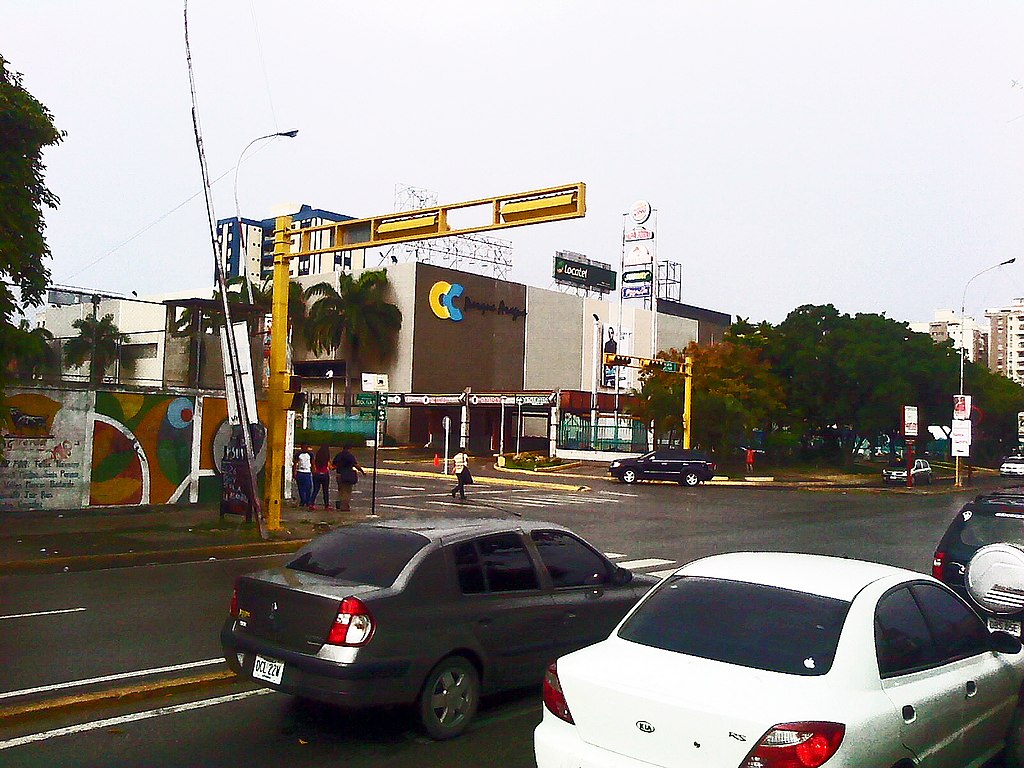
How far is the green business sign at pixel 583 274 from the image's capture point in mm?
83125

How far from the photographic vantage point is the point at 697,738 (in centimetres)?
411

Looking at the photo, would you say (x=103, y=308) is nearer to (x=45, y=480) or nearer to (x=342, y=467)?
(x=45, y=480)

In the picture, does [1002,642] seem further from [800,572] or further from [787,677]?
[787,677]

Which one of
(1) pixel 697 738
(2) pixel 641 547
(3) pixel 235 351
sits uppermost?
(3) pixel 235 351

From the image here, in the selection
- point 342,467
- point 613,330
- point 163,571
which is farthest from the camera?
point 613,330

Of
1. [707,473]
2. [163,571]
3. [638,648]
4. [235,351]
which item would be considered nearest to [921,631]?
[638,648]

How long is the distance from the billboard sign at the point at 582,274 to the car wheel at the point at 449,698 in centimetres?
7697

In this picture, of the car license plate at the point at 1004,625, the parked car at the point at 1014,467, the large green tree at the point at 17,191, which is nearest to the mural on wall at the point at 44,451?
the large green tree at the point at 17,191

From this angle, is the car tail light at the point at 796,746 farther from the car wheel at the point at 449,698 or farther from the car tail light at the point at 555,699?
the car wheel at the point at 449,698

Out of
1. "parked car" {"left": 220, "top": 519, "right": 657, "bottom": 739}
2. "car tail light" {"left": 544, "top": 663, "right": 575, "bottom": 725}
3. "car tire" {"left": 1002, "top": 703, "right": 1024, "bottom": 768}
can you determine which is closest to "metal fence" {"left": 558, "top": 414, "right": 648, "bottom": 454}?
"parked car" {"left": 220, "top": 519, "right": 657, "bottom": 739}

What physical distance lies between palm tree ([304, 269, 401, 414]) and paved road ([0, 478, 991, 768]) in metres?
47.4

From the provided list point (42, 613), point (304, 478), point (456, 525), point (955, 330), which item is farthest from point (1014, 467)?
point (955, 330)

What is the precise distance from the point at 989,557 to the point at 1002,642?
8.93ft

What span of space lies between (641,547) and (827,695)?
15.1 metres
